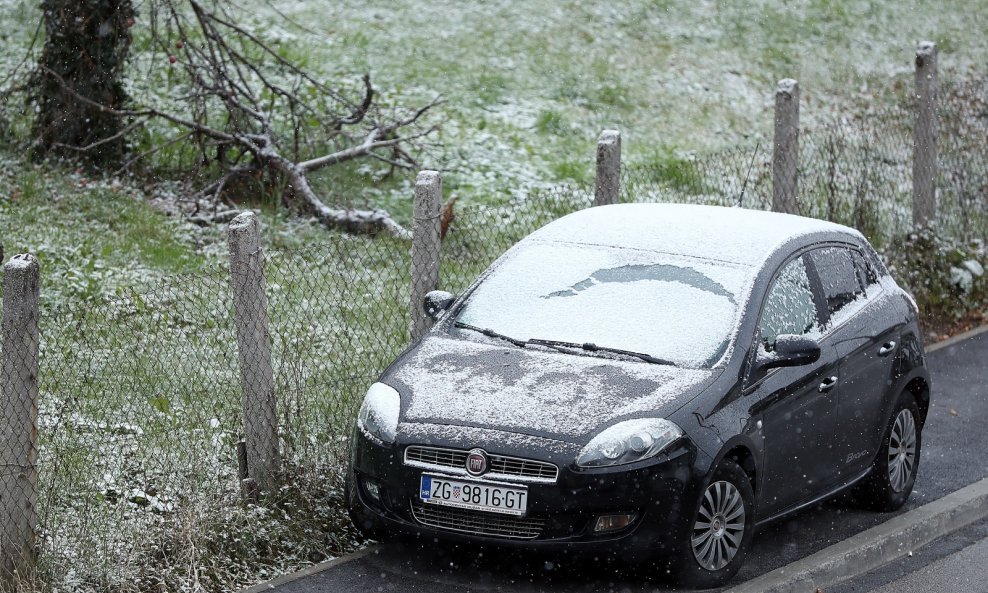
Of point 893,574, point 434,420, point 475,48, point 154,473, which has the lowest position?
point 893,574

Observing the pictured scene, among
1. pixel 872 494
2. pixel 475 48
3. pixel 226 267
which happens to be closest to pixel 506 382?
pixel 872 494

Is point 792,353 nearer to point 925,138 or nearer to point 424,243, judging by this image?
point 424,243

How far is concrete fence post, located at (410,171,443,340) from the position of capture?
7562 mm

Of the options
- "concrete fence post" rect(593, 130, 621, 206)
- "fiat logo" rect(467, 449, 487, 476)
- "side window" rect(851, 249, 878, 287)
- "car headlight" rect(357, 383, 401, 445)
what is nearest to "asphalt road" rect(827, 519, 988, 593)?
"side window" rect(851, 249, 878, 287)

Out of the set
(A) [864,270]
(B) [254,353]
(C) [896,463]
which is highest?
(A) [864,270]

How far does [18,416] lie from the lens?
224 inches

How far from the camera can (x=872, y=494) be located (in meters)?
7.43

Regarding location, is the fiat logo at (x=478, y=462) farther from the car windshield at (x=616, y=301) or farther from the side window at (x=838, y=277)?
the side window at (x=838, y=277)

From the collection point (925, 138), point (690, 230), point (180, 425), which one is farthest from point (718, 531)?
point (925, 138)

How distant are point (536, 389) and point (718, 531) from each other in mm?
1072

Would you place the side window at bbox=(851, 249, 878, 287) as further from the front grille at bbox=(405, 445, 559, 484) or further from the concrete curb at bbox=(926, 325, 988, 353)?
the concrete curb at bbox=(926, 325, 988, 353)

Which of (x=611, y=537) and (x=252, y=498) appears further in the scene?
(x=252, y=498)

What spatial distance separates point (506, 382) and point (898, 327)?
2592mm

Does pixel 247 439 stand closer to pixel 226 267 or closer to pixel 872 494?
pixel 872 494
